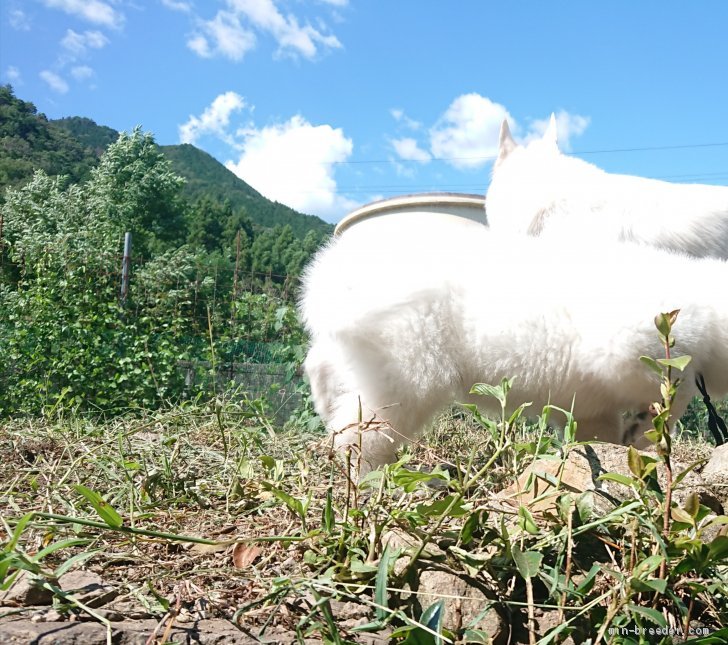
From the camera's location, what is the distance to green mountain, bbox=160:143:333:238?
63.7 m

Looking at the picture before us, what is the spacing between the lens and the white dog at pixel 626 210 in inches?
160

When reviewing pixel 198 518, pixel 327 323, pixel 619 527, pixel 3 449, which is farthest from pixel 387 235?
pixel 3 449

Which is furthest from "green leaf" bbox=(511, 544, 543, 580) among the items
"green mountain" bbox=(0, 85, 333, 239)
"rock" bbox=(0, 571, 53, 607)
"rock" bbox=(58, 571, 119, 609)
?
"green mountain" bbox=(0, 85, 333, 239)

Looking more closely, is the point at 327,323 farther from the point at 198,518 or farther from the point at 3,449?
the point at 3,449

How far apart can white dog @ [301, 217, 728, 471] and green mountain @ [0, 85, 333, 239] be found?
33352 millimetres

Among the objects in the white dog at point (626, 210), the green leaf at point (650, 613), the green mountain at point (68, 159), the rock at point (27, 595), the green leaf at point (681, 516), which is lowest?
the rock at point (27, 595)

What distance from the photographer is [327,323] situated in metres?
3.20

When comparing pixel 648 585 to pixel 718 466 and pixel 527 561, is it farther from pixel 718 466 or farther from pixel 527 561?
pixel 718 466

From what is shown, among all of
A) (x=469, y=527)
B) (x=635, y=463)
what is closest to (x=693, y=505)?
(x=635, y=463)

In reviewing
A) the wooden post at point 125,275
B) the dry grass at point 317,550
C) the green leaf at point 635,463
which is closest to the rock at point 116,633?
the dry grass at point 317,550

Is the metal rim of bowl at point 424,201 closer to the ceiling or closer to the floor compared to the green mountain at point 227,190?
closer to the floor

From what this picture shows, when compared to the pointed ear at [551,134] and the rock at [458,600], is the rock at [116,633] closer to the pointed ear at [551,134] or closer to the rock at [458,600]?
the rock at [458,600]

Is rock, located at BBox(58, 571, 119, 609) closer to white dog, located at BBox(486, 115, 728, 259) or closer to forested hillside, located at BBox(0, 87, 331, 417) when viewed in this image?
forested hillside, located at BBox(0, 87, 331, 417)

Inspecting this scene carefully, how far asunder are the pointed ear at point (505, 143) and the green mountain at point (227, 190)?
167ft
